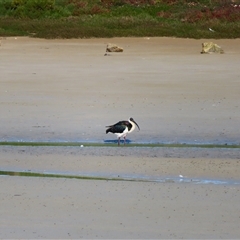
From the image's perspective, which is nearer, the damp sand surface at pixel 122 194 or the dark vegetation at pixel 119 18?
the damp sand surface at pixel 122 194

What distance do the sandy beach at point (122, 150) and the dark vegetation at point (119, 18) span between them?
27.9 feet

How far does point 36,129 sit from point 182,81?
20.5 feet

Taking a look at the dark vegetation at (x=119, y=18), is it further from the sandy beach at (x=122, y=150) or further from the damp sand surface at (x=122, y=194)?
the damp sand surface at (x=122, y=194)

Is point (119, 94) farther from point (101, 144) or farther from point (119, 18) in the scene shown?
point (119, 18)

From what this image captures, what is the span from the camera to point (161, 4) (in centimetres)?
4000

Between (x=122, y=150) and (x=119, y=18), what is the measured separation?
24.3 m

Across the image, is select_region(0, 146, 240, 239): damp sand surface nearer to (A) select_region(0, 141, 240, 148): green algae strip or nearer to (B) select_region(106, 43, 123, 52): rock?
(A) select_region(0, 141, 240, 148): green algae strip

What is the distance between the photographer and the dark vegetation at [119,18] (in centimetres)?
3353

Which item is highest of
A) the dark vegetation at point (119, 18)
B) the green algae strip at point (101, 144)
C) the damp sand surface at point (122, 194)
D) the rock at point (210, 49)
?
the dark vegetation at point (119, 18)

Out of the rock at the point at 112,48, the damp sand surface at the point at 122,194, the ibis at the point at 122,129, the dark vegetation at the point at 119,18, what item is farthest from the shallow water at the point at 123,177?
the dark vegetation at the point at 119,18

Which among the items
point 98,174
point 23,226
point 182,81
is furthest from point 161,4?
point 23,226

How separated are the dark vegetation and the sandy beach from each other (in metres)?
8.51

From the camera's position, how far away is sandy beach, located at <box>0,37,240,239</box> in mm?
8195

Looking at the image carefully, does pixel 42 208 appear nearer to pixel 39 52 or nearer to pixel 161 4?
pixel 39 52
